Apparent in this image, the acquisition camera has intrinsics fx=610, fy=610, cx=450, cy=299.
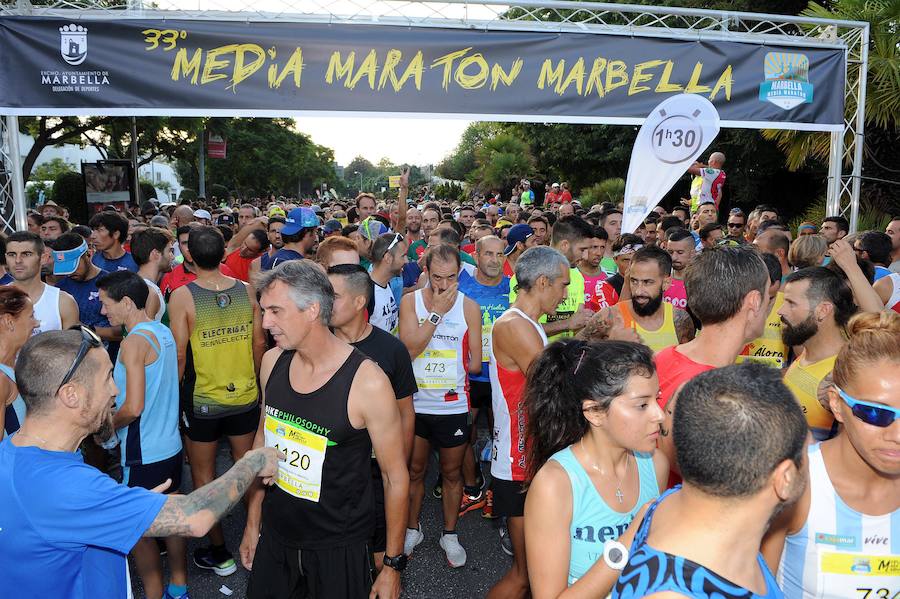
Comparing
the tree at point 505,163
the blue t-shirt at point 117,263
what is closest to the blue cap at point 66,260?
the blue t-shirt at point 117,263

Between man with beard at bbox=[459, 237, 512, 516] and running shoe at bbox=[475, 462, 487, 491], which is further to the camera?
running shoe at bbox=[475, 462, 487, 491]

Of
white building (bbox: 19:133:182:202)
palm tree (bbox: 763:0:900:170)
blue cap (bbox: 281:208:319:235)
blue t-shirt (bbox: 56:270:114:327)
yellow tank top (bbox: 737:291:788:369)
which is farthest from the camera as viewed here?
white building (bbox: 19:133:182:202)

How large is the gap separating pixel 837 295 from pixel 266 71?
6.08m

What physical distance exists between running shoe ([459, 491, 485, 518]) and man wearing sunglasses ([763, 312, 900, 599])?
3.25m

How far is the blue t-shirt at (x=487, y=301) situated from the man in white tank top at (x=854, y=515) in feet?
11.1

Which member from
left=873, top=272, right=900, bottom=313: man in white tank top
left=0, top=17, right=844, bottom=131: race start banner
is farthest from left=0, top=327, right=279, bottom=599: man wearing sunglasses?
left=0, top=17, right=844, bottom=131: race start banner

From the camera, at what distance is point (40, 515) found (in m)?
1.89

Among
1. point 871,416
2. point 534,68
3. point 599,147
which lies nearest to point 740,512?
point 871,416

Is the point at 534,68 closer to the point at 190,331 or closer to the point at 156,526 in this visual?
the point at 190,331

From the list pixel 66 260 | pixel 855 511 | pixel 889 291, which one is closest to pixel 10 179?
pixel 66 260

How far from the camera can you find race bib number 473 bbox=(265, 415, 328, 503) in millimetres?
2592

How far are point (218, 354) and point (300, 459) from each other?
192 cm

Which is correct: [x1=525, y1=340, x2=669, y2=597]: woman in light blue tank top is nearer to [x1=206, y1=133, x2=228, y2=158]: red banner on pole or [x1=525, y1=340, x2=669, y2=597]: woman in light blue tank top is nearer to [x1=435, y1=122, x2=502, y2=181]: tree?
[x1=206, y1=133, x2=228, y2=158]: red banner on pole

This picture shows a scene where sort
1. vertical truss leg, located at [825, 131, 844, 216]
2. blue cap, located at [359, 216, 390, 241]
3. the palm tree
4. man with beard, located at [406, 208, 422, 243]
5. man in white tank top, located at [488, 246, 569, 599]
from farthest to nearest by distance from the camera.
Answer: the palm tree < man with beard, located at [406, 208, 422, 243] < vertical truss leg, located at [825, 131, 844, 216] < blue cap, located at [359, 216, 390, 241] < man in white tank top, located at [488, 246, 569, 599]
